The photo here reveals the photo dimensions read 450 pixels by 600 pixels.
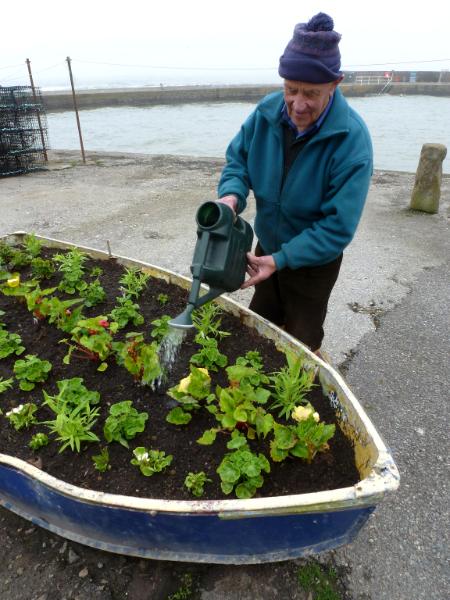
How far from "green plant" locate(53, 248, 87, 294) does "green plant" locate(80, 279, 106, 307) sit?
3.0 inches

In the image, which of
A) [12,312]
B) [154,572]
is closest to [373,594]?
[154,572]

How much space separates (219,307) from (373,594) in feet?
5.05

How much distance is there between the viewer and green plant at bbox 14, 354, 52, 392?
2020 mm

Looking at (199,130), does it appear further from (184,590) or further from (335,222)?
(184,590)

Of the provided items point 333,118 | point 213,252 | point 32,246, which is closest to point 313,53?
point 333,118

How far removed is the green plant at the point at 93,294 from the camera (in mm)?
2635

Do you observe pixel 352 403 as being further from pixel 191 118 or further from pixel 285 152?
pixel 191 118

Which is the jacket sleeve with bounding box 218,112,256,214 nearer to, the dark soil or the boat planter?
the dark soil

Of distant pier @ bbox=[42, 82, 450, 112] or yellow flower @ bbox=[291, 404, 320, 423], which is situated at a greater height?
distant pier @ bbox=[42, 82, 450, 112]

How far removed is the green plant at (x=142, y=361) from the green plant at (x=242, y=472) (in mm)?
547

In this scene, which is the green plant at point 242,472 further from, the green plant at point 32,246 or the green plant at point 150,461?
the green plant at point 32,246

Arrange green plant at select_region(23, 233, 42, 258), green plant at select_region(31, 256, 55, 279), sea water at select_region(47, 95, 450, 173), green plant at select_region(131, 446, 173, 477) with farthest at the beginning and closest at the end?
sea water at select_region(47, 95, 450, 173)
green plant at select_region(23, 233, 42, 258)
green plant at select_region(31, 256, 55, 279)
green plant at select_region(131, 446, 173, 477)

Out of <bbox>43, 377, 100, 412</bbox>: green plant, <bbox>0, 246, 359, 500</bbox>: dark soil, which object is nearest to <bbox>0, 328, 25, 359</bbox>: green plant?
<bbox>0, 246, 359, 500</bbox>: dark soil

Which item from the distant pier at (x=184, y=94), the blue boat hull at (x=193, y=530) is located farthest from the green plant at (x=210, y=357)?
the distant pier at (x=184, y=94)
